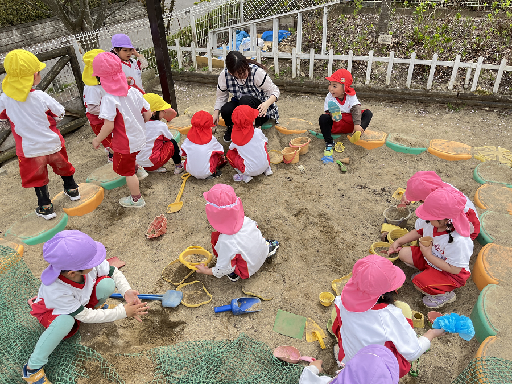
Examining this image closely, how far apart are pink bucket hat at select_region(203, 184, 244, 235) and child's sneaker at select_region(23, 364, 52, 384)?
59.4 inches

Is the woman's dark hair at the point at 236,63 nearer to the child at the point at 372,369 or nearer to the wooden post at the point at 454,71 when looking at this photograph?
the wooden post at the point at 454,71

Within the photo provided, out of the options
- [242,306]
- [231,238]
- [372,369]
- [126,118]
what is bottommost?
[242,306]

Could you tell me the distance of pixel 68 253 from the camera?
2.29m

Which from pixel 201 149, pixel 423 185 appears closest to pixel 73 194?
pixel 201 149

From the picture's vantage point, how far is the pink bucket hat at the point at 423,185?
3.19 m

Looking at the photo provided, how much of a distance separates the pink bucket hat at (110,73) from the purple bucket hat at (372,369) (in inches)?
125

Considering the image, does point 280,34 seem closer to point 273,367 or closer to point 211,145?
point 211,145

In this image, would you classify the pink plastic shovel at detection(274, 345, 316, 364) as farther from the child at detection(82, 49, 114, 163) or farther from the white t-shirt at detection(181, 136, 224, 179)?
the child at detection(82, 49, 114, 163)

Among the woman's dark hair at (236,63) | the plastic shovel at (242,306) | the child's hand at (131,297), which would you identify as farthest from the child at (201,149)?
the child's hand at (131,297)

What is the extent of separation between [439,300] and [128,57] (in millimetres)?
4507

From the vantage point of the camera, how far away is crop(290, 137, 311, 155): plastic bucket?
4887 millimetres

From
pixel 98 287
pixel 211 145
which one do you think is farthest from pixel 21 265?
pixel 211 145

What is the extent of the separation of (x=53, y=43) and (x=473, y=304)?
20.4 feet

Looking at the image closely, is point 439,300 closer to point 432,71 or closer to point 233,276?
point 233,276
